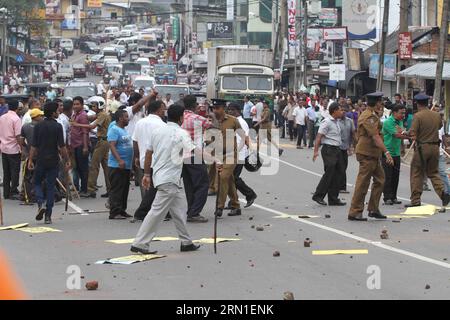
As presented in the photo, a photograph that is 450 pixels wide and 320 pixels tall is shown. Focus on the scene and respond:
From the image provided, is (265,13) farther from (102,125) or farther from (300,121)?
(102,125)

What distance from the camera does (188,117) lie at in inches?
642

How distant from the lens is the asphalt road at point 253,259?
1041 centimetres

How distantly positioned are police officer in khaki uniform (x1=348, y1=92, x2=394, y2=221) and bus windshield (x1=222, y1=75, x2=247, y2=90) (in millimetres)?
27746

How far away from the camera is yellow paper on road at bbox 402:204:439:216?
17094mm

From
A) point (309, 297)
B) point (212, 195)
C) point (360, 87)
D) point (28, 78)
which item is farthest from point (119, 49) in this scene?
point (309, 297)

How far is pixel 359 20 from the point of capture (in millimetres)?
56031

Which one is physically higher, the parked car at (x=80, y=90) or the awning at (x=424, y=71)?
the awning at (x=424, y=71)

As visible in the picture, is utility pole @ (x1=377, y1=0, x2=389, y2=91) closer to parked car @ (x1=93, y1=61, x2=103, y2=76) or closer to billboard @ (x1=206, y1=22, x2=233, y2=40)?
parked car @ (x1=93, y1=61, x2=103, y2=76)

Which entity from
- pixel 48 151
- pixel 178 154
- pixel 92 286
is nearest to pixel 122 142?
pixel 48 151

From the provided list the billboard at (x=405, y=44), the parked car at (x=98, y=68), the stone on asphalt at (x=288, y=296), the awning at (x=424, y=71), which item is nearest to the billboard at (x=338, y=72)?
the awning at (x=424, y=71)

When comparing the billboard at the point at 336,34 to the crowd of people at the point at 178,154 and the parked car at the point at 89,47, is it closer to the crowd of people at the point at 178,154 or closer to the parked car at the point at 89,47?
the crowd of people at the point at 178,154

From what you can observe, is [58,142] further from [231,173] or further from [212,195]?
[212,195]

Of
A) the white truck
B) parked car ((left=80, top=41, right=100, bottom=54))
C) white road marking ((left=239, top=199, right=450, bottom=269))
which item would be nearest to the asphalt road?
white road marking ((left=239, top=199, right=450, bottom=269))

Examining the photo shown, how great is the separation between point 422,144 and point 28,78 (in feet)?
240
